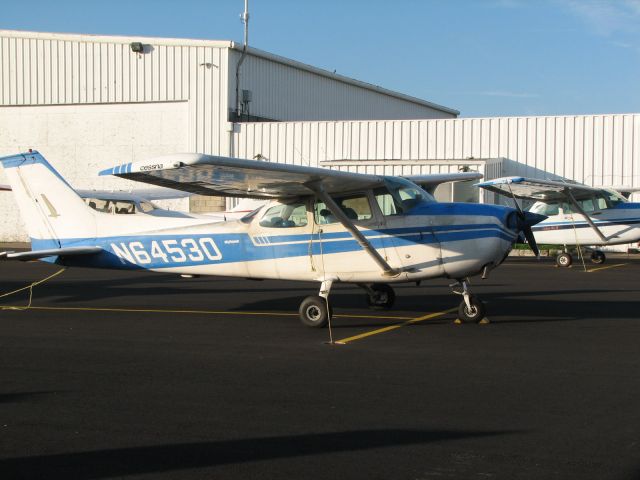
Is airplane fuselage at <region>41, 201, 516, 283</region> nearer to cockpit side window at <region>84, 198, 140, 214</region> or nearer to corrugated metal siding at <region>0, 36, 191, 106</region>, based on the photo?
cockpit side window at <region>84, 198, 140, 214</region>

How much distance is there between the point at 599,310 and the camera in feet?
43.2

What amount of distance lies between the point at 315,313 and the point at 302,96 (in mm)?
27727

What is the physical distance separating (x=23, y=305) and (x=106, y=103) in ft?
71.5

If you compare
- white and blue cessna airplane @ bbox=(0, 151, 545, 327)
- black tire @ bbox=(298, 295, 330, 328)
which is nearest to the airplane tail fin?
white and blue cessna airplane @ bbox=(0, 151, 545, 327)

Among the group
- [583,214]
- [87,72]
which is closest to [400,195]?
[583,214]

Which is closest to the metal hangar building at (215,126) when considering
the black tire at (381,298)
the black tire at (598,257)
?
the black tire at (598,257)

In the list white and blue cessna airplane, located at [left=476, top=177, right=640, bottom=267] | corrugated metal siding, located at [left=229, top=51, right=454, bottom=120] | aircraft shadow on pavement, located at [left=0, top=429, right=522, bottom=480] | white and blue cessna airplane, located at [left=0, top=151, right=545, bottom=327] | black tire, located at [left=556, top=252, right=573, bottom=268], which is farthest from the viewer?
corrugated metal siding, located at [left=229, top=51, right=454, bottom=120]

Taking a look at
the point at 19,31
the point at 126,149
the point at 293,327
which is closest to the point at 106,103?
the point at 126,149

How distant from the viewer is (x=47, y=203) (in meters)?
13.1

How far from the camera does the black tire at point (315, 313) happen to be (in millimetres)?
11234

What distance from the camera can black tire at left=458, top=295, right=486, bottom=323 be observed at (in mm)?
11547

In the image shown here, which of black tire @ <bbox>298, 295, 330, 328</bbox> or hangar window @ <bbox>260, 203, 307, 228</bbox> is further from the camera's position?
hangar window @ <bbox>260, 203, 307, 228</bbox>

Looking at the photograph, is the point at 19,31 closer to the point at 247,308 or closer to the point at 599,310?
the point at 247,308

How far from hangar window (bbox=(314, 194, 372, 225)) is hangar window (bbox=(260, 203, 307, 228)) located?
222 mm
